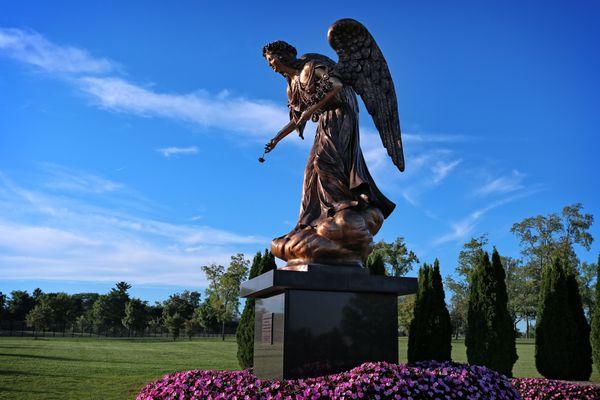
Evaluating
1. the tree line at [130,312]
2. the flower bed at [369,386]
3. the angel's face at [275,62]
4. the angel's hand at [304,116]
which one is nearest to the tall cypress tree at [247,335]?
the flower bed at [369,386]

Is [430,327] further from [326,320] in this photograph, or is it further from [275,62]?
[275,62]

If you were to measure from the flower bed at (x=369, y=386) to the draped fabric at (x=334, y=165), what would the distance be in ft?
7.00

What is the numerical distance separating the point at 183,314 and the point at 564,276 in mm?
45317

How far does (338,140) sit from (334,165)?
Result: 15.4 inches

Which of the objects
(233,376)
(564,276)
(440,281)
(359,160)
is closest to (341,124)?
(359,160)

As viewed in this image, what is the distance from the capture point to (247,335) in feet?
43.5

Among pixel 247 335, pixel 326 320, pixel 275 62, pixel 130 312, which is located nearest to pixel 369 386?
pixel 326 320

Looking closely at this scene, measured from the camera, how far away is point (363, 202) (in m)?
6.62

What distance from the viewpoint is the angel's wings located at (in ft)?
24.3

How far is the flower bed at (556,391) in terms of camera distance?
28.0ft

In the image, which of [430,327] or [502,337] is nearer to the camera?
[430,327]

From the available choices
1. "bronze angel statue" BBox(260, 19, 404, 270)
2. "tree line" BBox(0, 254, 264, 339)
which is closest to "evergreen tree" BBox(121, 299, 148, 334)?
"tree line" BBox(0, 254, 264, 339)

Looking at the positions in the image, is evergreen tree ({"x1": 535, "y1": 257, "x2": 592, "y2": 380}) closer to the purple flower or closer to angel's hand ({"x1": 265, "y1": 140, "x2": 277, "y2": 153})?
the purple flower

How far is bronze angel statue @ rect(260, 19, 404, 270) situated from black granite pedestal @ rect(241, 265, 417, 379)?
1.26 feet
